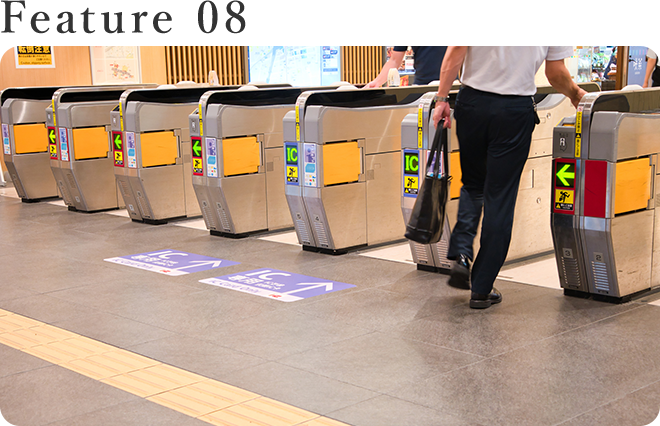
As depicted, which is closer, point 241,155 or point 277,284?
point 277,284

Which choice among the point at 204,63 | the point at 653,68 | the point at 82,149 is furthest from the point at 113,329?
the point at 204,63

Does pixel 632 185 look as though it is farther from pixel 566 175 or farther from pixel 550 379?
pixel 550 379

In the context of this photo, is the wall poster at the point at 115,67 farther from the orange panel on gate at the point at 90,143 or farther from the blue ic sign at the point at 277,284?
the blue ic sign at the point at 277,284

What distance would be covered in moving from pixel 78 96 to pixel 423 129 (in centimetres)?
464

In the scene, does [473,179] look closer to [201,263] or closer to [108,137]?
[201,263]

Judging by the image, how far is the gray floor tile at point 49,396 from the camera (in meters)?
2.60

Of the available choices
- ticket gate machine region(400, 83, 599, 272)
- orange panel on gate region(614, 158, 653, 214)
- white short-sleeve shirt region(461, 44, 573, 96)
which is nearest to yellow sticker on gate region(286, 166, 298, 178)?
ticket gate machine region(400, 83, 599, 272)

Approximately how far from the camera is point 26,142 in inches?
322

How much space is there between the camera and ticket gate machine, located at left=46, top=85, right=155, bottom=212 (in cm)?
737

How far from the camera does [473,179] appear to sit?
150 inches

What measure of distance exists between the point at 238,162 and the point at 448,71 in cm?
282

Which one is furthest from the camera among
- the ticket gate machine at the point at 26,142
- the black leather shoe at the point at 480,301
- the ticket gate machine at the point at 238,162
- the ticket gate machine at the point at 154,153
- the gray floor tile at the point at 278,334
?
the ticket gate machine at the point at 26,142

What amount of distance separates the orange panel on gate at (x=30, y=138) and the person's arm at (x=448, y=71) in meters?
5.98

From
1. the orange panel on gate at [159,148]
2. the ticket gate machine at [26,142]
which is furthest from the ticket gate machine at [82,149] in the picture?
the orange panel on gate at [159,148]
